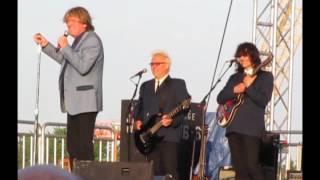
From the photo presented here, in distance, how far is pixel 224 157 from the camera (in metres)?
8.83

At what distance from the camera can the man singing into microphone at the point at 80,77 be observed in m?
5.72

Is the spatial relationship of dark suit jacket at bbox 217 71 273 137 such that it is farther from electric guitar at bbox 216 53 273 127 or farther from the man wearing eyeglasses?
the man wearing eyeglasses

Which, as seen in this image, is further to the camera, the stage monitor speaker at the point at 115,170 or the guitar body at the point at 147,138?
the guitar body at the point at 147,138

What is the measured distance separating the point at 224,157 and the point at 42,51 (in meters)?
3.63

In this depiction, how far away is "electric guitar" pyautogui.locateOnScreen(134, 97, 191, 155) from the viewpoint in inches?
263

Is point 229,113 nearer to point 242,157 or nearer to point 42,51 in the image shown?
point 242,157

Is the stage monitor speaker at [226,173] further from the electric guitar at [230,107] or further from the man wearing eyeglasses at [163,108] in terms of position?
the electric guitar at [230,107]

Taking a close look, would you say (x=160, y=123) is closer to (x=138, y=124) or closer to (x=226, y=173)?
(x=138, y=124)

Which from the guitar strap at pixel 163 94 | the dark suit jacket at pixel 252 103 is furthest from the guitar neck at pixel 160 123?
the dark suit jacket at pixel 252 103

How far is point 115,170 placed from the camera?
5.54 metres

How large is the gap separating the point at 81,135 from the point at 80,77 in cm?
46

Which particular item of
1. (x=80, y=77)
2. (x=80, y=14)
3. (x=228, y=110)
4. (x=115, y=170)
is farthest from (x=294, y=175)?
(x=80, y=14)

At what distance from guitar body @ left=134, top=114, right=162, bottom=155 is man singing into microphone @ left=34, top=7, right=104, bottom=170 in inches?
40.5
